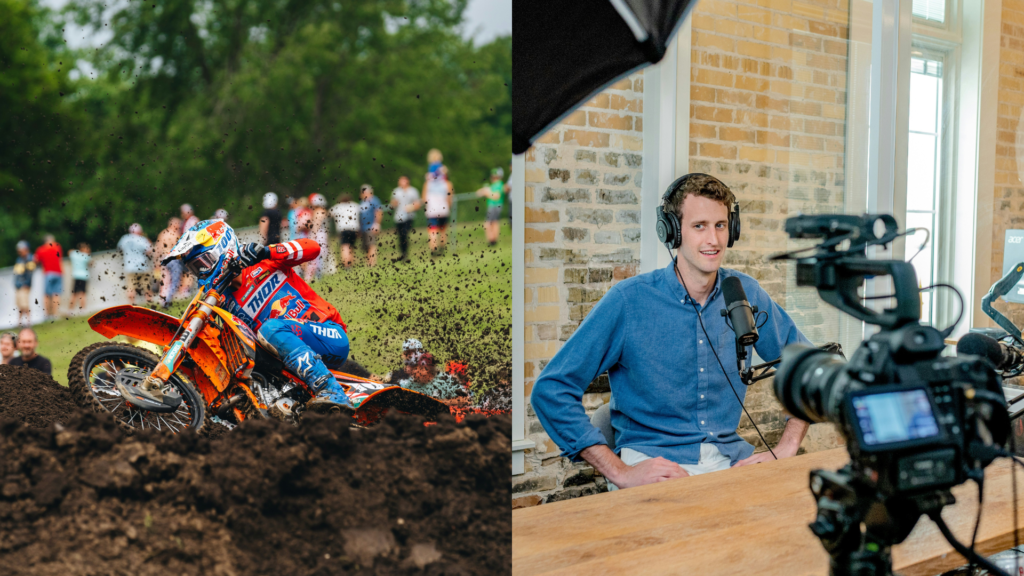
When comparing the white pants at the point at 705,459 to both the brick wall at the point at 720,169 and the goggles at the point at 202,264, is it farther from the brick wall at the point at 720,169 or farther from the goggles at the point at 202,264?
the goggles at the point at 202,264

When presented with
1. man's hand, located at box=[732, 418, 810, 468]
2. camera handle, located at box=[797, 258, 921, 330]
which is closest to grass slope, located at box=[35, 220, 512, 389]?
camera handle, located at box=[797, 258, 921, 330]

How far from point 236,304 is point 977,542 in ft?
3.46

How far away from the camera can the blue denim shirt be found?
1.76m

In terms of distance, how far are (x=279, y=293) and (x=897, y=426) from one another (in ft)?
2.10

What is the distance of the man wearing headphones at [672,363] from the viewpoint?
5.69 ft

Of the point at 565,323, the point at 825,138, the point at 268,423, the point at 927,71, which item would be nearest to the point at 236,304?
the point at 268,423

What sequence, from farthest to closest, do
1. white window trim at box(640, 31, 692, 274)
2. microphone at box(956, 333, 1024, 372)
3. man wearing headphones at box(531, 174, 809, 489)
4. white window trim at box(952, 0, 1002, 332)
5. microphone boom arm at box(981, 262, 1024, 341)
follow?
white window trim at box(952, 0, 1002, 332)
white window trim at box(640, 31, 692, 274)
microphone boom arm at box(981, 262, 1024, 341)
man wearing headphones at box(531, 174, 809, 489)
microphone at box(956, 333, 1024, 372)

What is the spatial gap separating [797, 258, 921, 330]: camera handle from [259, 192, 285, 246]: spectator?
1.86ft

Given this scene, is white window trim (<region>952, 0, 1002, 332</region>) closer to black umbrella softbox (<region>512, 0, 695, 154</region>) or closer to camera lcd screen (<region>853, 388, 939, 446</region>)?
black umbrella softbox (<region>512, 0, 695, 154</region>)

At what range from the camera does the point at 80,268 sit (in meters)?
0.71

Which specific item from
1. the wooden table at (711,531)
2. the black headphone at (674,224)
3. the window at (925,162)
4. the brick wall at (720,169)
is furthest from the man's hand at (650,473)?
the window at (925,162)

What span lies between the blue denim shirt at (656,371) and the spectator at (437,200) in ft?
3.10

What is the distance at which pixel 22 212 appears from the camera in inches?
26.9

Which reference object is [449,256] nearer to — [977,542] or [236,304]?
[236,304]
